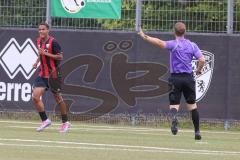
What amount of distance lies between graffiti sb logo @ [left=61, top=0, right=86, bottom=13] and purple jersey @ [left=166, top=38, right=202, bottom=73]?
20.3 ft

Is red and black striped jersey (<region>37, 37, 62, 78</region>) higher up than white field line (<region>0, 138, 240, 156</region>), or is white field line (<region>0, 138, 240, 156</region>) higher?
red and black striped jersey (<region>37, 37, 62, 78</region>)

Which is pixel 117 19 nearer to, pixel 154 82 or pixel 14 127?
pixel 154 82

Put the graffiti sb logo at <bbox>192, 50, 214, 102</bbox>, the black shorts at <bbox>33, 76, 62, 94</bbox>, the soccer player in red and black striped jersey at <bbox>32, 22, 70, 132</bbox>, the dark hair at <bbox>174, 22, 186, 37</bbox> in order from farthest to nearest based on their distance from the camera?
Result: the graffiti sb logo at <bbox>192, 50, 214, 102</bbox>, the black shorts at <bbox>33, 76, 62, 94</bbox>, the soccer player in red and black striped jersey at <bbox>32, 22, 70, 132</bbox>, the dark hair at <bbox>174, 22, 186, 37</bbox>

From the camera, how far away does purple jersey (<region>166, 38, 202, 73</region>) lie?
14398 millimetres

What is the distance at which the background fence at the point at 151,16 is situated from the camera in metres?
19.5

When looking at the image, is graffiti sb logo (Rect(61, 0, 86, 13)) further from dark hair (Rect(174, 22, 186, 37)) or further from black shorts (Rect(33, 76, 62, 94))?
dark hair (Rect(174, 22, 186, 37))

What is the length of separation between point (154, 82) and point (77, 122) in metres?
2.08

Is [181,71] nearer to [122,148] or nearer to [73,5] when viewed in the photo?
[122,148]

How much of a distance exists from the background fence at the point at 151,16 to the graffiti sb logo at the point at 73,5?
0.84ft

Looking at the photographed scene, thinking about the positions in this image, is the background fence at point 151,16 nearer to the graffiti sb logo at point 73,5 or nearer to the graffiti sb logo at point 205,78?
the graffiti sb logo at point 73,5

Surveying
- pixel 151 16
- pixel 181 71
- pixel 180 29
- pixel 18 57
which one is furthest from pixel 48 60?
pixel 151 16

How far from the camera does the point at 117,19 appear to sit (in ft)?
65.9

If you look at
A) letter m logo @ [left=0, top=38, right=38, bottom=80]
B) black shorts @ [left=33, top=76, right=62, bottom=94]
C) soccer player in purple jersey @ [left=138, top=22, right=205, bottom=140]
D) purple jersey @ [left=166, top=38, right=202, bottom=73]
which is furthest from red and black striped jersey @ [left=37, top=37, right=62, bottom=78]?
letter m logo @ [left=0, top=38, right=38, bottom=80]

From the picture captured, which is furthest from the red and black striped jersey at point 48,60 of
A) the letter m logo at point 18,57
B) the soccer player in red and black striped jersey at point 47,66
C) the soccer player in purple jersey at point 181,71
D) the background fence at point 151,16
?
the background fence at point 151,16
